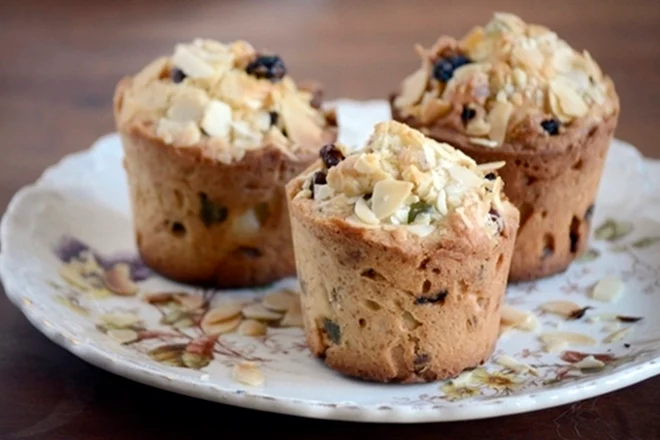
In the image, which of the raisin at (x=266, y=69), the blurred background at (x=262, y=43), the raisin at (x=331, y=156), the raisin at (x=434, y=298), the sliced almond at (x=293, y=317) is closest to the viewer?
the raisin at (x=434, y=298)

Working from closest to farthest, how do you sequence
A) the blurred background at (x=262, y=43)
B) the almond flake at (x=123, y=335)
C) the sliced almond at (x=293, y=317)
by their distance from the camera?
the almond flake at (x=123, y=335) < the sliced almond at (x=293, y=317) < the blurred background at (x=262, y=43)

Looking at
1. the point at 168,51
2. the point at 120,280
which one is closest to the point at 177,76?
the point at 120,280

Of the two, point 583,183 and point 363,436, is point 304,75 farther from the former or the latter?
point 363,436

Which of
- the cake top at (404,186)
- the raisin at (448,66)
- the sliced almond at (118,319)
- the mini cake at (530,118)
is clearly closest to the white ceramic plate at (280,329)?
the sliced almond at (118,319)

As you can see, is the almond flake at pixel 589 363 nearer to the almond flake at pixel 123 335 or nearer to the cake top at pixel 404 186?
the cake top at pixel 404 186

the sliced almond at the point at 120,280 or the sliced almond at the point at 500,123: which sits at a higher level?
the sliced almond at the point at 500,123

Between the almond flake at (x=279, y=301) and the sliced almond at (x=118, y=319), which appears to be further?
the almond flake at (x=279, y=301)

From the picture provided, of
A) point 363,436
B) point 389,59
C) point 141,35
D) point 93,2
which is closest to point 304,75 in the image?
point 389,59
